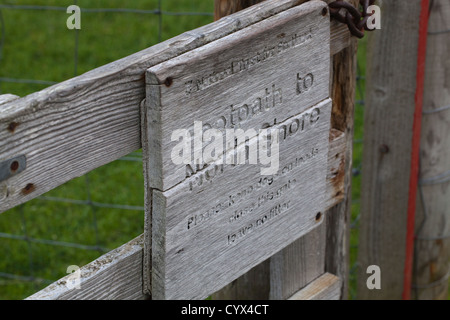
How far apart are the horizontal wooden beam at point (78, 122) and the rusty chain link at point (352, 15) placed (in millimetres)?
367


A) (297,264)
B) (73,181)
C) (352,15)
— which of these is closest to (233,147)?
(352,15)

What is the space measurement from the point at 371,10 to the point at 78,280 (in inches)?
41.2

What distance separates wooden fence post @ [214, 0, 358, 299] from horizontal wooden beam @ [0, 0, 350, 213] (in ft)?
1.78

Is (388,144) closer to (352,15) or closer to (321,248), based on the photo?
(321,248)

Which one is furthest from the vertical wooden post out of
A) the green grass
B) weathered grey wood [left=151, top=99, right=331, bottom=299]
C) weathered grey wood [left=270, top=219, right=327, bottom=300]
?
the green grass

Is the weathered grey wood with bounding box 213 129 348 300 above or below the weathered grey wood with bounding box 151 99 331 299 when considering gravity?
below

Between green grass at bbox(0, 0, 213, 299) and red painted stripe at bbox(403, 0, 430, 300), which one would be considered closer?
red painted stripe at bbox(403, 0, 430, 300)

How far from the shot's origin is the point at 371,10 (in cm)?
198

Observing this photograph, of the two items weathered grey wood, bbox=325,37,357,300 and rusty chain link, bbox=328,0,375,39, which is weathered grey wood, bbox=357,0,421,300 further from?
rusty chain link, bbox=328,0,375,39

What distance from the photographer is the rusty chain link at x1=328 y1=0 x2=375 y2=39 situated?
1902mm

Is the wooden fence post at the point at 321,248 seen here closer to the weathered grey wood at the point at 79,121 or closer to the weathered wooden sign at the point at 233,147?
the weathered wooden sign at the point at 233,147

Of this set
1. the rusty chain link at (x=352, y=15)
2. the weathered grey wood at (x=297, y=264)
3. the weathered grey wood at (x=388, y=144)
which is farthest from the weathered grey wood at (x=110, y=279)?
the weathered grey wood at (x=388, y=144)

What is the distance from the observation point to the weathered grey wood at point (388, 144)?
2.56m

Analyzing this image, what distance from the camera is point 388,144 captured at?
2725 millimetres
